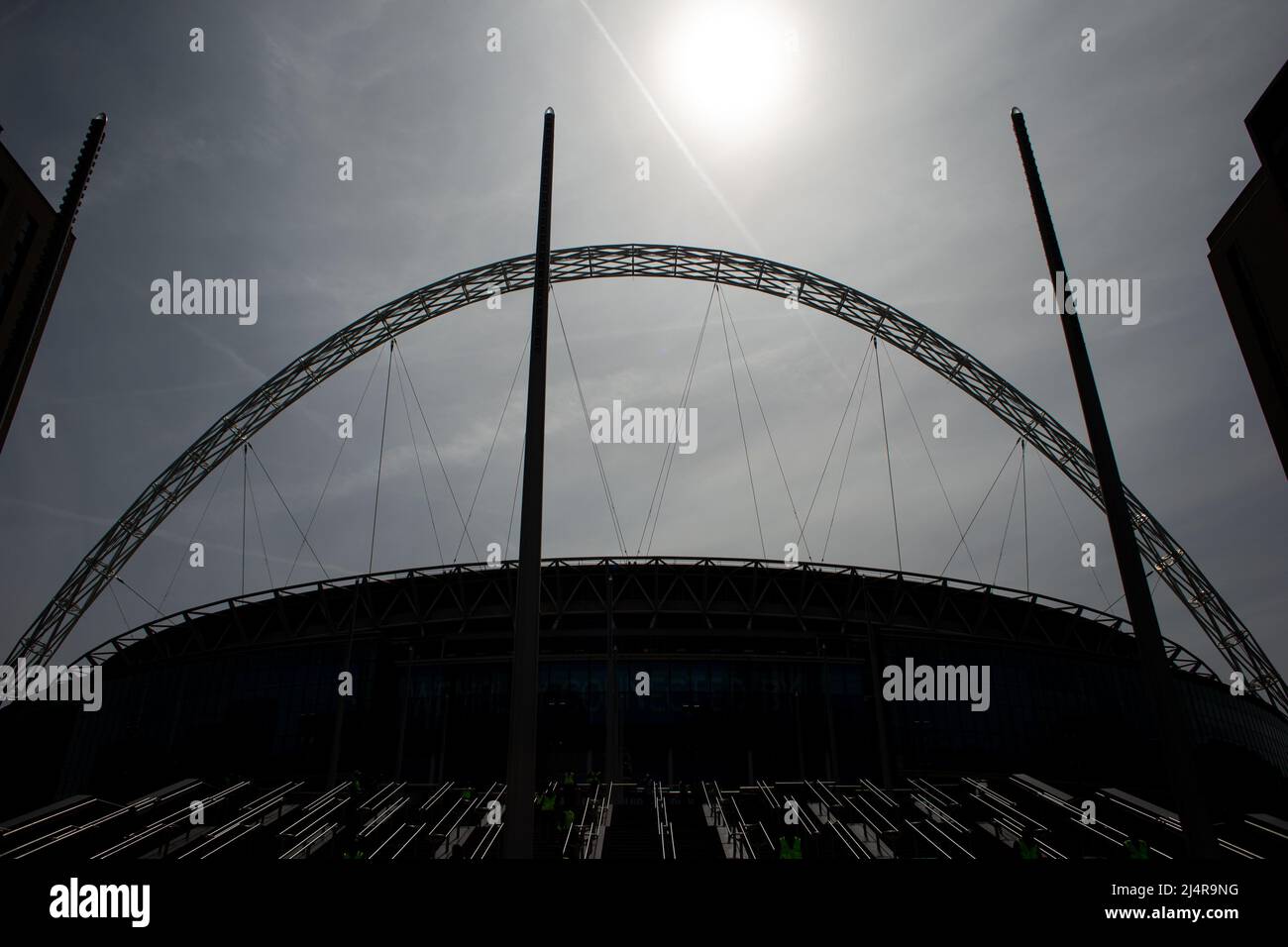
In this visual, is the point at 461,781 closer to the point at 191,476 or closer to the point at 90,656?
the point at 191,476

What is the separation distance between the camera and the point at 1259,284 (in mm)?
30547

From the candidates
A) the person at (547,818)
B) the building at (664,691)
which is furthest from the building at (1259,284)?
the person at (547,818)

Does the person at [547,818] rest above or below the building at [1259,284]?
below

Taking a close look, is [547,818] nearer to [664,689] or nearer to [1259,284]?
[664,689]

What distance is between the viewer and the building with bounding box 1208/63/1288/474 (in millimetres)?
29312

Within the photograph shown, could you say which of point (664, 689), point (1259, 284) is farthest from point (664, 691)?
point (1259, 284)

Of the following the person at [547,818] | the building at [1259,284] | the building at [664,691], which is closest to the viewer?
the person at [547,818]

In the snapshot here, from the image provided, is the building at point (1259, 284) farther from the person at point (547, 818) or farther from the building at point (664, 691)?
the person at point (547, 818)

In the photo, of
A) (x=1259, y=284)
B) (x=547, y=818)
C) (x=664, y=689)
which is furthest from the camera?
(x=664, y=689)

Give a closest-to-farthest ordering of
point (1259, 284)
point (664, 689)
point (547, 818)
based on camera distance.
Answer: point (547, 818) < point (1259, 284) < point (664, 689)

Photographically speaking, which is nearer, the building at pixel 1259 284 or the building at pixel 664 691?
the building at pixel 1259 284

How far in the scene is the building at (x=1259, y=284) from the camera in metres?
29.3

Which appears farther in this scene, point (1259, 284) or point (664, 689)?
point (664, 689)

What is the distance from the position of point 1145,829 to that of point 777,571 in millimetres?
27711
